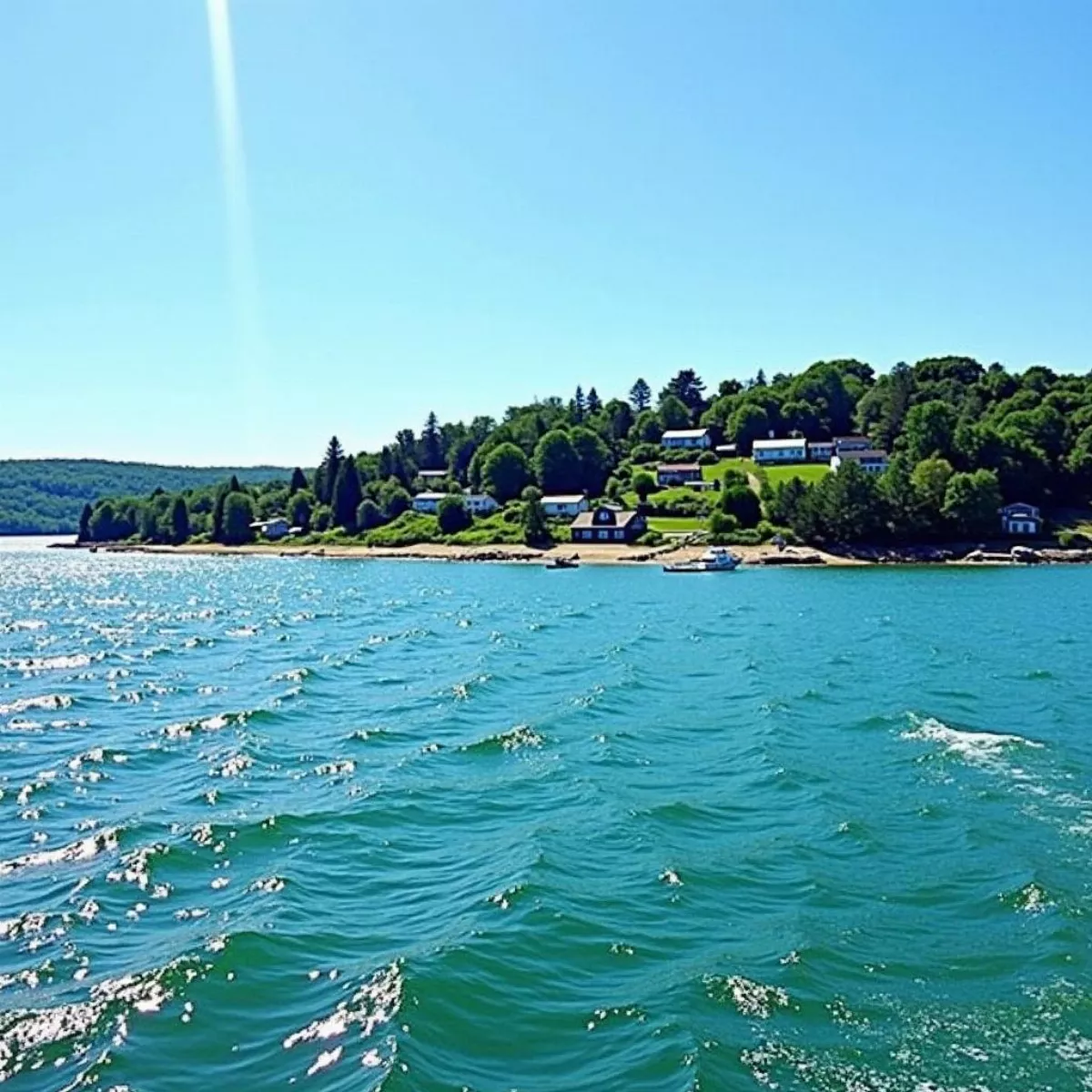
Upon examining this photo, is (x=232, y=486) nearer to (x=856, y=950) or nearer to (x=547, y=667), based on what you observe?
(x=547, y=667)

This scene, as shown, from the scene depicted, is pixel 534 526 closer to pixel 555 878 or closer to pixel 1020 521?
pixel 1020 521

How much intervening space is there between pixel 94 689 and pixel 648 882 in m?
27.6

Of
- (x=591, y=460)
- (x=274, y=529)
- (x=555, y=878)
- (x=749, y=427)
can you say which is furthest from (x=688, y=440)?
(x=555, y=878)

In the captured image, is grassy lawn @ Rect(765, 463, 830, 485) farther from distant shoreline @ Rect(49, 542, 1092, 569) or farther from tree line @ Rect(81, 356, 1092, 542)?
distant shoreline @ Rect(49, 542, 1092, 569)

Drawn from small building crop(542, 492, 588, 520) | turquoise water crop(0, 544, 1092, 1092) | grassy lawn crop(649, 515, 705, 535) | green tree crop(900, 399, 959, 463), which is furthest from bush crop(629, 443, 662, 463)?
turquoise water crop(0, 544, 1092, 1092)

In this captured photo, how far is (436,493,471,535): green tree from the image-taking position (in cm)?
14375

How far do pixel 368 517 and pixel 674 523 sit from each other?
51.9m

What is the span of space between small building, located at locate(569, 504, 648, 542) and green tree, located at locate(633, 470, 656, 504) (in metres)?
19.2

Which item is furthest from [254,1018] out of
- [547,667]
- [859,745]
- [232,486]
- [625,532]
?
[232,486]

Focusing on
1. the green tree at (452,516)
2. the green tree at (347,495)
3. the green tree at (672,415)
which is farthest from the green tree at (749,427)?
the green tree at (347,495)

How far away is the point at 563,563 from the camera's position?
359 feet

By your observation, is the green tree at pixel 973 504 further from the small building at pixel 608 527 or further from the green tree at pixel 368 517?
the green tree at pixel 368 517

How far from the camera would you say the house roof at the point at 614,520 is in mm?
125750

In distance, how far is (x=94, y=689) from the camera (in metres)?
36.7
